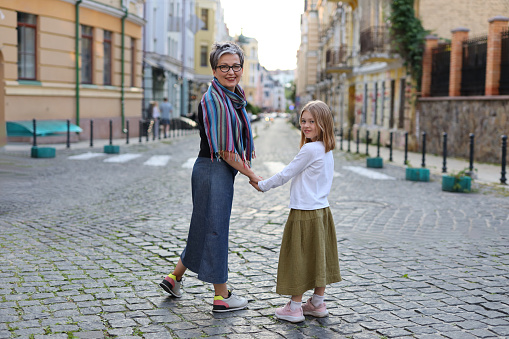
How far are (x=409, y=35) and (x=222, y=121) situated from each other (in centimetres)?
2043

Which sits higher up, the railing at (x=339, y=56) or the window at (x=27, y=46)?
the railing at (x=339, y=56)

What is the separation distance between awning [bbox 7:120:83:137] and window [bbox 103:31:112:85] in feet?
17.1

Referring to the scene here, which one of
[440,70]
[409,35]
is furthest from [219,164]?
[409,35]

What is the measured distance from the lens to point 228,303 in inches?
167

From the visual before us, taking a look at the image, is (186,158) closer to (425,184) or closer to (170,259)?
(425,184)

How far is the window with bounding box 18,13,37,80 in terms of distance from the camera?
63.6 ft

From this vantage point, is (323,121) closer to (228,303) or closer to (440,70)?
(228,303)

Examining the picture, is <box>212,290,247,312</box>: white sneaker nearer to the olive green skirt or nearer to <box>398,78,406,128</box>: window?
the olive green skirt

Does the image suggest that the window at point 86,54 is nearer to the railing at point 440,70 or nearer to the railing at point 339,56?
the railing at point 440,70

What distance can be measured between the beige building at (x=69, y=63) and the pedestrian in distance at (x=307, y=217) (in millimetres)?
16496

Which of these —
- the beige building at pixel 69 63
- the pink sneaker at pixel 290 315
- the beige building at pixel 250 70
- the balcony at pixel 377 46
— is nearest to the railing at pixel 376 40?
the balcony at pixel 377 46

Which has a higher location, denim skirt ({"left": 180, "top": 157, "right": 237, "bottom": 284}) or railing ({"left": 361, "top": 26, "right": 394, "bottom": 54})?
railing ({"left": 361, "top": 26, "right": 394, "bottom": 54})

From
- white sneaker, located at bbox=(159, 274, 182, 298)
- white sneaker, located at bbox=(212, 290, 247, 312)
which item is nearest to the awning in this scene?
white sneaker, located at bbox=(159, 274, 182, 298)

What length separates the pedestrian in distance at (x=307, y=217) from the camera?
13.2 ft
